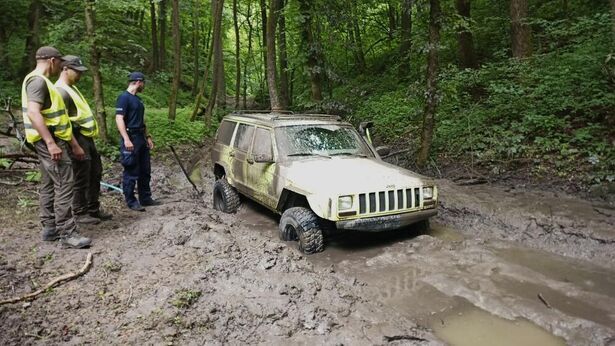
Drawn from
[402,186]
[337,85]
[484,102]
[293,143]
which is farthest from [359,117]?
[402,186]

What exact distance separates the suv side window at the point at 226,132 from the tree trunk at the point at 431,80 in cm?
388

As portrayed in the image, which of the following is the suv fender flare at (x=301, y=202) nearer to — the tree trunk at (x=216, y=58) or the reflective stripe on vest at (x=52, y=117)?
the reflective stripe on vest at (x=52, y=117)

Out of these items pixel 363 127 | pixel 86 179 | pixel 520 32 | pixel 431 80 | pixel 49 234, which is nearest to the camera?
pixel 49 234

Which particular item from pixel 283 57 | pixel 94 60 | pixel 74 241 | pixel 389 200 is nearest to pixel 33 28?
pixel 94 60

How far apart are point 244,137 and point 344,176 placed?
2.61 metres

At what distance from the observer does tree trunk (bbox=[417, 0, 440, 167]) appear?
8.42 m

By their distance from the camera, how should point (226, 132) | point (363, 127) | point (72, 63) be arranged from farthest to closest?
point (226, 132) < point (363, 127) < point (72, 63)

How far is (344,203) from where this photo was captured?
17.6 feet

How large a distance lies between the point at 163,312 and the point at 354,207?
250 cm

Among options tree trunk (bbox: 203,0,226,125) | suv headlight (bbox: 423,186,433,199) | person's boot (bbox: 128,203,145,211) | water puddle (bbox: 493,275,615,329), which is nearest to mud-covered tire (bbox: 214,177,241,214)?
person's boot (bbox: 128,203,145,211)

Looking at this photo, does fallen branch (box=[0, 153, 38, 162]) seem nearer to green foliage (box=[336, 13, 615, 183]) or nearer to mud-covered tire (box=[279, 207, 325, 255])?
mud-covered tire (box=[279, 207, 325, 255])

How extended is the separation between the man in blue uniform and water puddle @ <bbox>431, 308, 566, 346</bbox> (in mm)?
4836

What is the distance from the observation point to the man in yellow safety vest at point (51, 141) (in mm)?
4719

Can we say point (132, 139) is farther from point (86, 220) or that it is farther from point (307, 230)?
point (307, 230)
